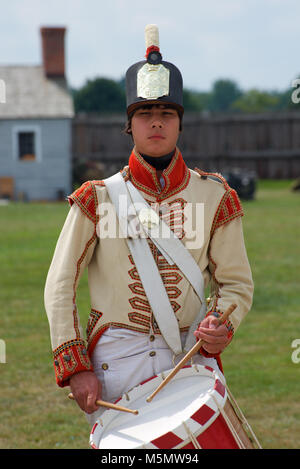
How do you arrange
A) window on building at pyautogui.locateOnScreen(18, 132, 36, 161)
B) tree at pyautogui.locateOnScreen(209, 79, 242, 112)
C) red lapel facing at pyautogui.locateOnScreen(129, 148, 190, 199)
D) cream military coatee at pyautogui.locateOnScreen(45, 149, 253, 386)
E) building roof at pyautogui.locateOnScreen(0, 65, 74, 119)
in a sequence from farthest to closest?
tree at pyautogui.locateOnScreen(209, 79, 242, 112) < window on building at pyautogui.locateOnScreen(18, 132, 36, 161) < building roof at pyautogui.locateOnScreen(0, 65, 74, 119) < red lapel facing at pyautogui.locateOnScreen(129, 148, 190, 199) < cream military coatee at pyautogui.locateOnScreen(45, 149, 253, 386)

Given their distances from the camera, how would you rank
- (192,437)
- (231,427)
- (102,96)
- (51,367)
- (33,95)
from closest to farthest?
(192,437) < (231,427) < (51,367) < (33,95) < (102,96)

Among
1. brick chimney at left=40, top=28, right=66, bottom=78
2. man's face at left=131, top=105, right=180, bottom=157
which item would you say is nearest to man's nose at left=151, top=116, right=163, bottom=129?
man's face at left=131, top=105, right=180, bottom=157

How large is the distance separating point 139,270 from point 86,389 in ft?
1.74

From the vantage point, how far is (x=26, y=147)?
28609 millimetres

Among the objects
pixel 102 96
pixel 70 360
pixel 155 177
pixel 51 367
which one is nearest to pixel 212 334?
pixel 70 360

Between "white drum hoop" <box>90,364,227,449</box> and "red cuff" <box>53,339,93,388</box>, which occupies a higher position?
"red cuff" <box>53,339,93,388</box>

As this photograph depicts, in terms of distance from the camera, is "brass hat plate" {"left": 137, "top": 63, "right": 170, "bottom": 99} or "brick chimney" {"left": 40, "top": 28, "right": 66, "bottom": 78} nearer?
"brass hat plate" {"left": 137, "top": 63, "right": 170, "bottom": 99}

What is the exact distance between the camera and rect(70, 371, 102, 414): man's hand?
2.93 metres

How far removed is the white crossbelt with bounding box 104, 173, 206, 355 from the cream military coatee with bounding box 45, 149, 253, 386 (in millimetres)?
31

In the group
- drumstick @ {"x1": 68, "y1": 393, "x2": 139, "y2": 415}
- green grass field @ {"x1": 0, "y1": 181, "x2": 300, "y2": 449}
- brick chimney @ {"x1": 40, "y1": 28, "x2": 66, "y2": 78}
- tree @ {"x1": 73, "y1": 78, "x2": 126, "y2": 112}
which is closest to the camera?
drumstick @ {"x1": 68, "y1": 393, "x2": 139, "y2": 415}

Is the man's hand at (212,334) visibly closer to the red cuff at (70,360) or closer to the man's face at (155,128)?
the red cuff at (70,360)

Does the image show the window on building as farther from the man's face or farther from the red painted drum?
the red painted drum

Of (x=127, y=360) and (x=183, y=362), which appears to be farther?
(x=127, y=360)

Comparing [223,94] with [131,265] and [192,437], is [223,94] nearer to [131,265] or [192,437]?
[131,265]
